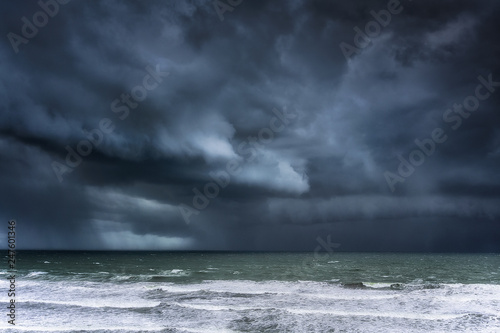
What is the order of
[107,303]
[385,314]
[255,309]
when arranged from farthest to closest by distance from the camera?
1. [107,303]
2. [255,309]
3. [385,314]

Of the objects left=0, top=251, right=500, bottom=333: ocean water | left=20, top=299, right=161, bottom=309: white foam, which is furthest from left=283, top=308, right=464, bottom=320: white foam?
left=20, top=299, right=161, bottom=309: white foam

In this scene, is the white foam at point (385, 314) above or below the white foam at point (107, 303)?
below

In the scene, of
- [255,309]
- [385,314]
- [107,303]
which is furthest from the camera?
[107,303]

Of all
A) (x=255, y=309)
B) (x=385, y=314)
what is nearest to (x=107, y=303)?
(x=255, y=309)

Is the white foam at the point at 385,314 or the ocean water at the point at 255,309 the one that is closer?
the ocean water at the point at 255,309

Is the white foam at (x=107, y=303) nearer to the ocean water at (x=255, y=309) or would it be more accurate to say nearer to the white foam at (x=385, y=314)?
the ocean water at (x=255, y=309)

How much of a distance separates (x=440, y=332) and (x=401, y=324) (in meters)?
2.29

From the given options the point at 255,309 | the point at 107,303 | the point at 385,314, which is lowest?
the point at 385,314

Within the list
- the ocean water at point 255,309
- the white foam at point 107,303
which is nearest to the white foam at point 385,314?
the ocean water at point 255,309

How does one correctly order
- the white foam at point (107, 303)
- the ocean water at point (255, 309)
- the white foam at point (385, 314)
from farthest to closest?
the white foam at point (107, 303) < the white foam at point (385, 314) < the ocean water at point (255, 309)

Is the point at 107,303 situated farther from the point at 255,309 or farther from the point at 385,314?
the point at 385,314

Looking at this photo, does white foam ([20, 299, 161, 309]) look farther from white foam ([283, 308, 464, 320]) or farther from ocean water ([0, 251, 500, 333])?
white foam ([283, 308, 464, 320])

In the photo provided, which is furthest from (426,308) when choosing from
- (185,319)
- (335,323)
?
(185,319)

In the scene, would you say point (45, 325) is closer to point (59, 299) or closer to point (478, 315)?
point (59, 299)
